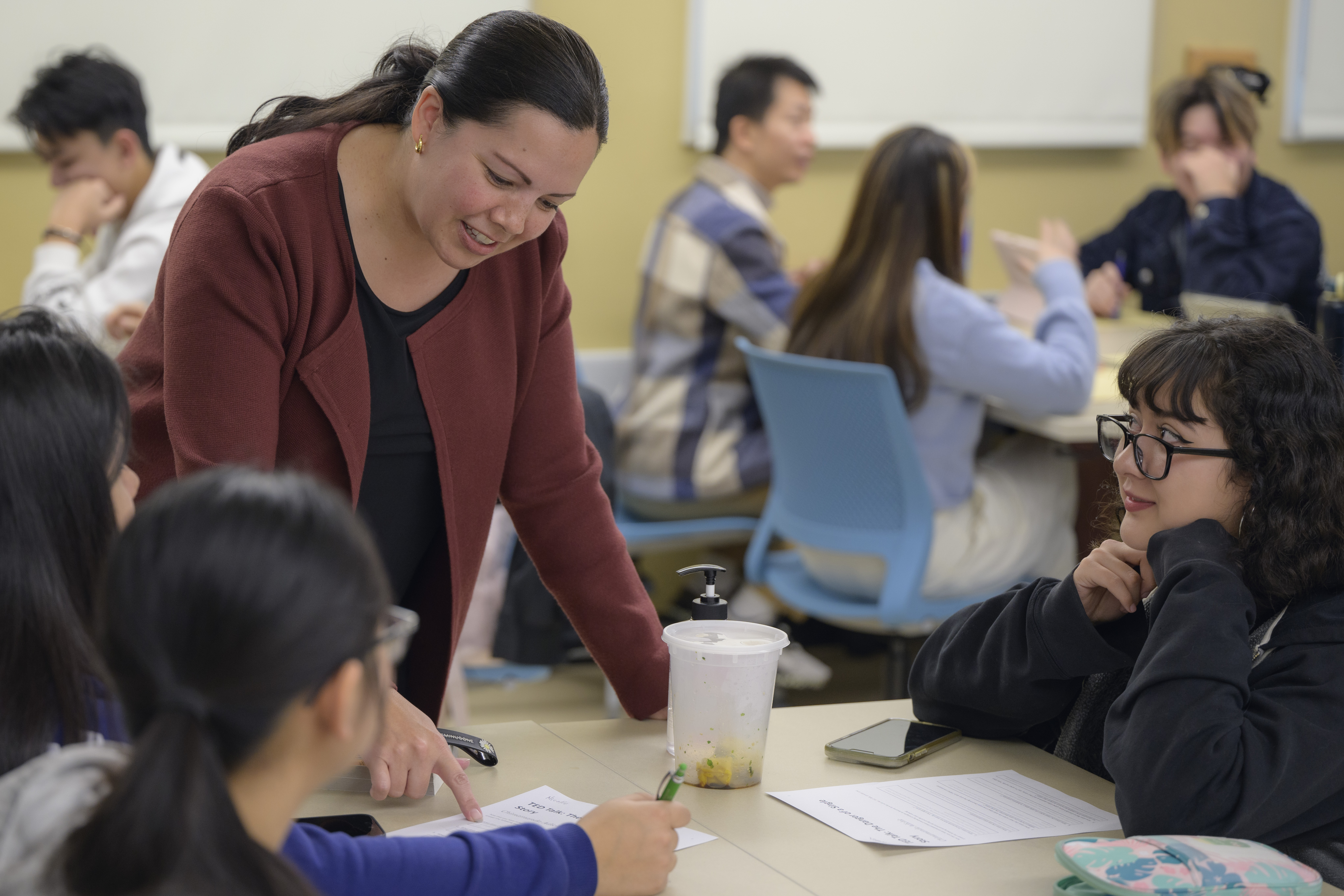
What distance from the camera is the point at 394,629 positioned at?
0.76 m

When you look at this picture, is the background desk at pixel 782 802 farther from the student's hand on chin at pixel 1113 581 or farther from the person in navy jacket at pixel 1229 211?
the person in navy jacket at pixel 1229 211

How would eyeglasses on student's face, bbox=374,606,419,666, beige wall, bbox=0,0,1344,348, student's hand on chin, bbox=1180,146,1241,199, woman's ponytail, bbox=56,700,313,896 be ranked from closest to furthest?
woman's ponytail, bbox=56,700,313,896
eyeglasses on student's face, bbox=374,606,419,666
beige wall, bbox=0,0,1344,348
student's hand on chin, bbox=1180,146,1241,199

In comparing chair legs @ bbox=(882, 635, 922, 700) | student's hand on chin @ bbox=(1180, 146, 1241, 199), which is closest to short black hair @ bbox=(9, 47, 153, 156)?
chair legs @ bbox=(882, 635, 922, 700)

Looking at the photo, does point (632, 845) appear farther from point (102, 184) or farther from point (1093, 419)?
point (102, 184)

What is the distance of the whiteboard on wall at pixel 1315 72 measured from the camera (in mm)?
4164

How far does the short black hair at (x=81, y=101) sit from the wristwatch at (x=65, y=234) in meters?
0.18

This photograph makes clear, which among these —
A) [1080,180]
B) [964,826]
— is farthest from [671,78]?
[964,826]

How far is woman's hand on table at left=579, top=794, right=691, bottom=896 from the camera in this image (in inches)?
38.6

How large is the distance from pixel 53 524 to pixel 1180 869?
31.1 inches

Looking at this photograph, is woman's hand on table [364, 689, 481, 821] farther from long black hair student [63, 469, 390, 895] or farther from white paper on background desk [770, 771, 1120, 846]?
long black hair student [63, 469, 390, 895]

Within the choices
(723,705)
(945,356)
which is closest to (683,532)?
(945,356)

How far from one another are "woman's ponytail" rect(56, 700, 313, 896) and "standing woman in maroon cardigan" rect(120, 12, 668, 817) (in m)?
0.47

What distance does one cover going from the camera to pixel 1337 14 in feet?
13.7

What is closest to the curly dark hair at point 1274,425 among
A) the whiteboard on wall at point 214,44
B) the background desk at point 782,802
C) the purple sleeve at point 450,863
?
the background desk at point 782,802
